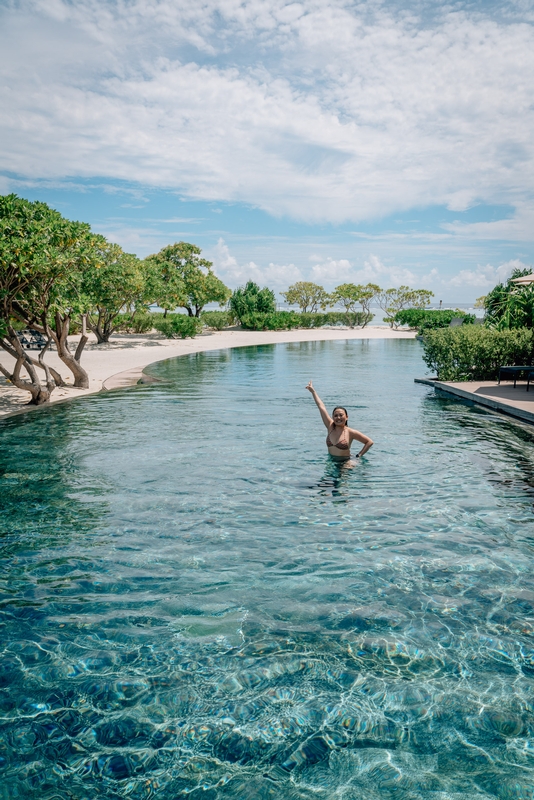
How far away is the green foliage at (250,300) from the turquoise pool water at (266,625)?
52.4 metres

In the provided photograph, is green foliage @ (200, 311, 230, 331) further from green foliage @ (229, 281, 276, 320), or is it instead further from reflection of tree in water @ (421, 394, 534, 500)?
reflection of tree in water @ (421, 394, 534, 500)

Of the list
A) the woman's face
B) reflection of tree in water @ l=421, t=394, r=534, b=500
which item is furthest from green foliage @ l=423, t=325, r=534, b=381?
the woman's face

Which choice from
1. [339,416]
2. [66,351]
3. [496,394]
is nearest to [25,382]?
[66,351]

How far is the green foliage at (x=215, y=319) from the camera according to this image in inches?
2364

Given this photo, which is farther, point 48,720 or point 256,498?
point 256,498

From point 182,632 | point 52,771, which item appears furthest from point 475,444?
point 52,771

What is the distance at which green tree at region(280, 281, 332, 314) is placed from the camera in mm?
81250

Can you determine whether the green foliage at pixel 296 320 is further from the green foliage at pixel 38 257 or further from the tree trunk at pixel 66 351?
the green foliage at pixel 38 257

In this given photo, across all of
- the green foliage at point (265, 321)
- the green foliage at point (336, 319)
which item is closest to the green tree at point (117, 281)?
the green foliage at point (265, 321)

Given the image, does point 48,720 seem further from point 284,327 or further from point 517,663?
point 284,327

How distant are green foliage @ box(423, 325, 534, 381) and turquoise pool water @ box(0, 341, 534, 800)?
952cm

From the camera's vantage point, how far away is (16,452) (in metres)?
11.3

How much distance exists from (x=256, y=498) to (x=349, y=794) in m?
5.29

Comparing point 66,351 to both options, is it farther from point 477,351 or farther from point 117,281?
point 477,351
